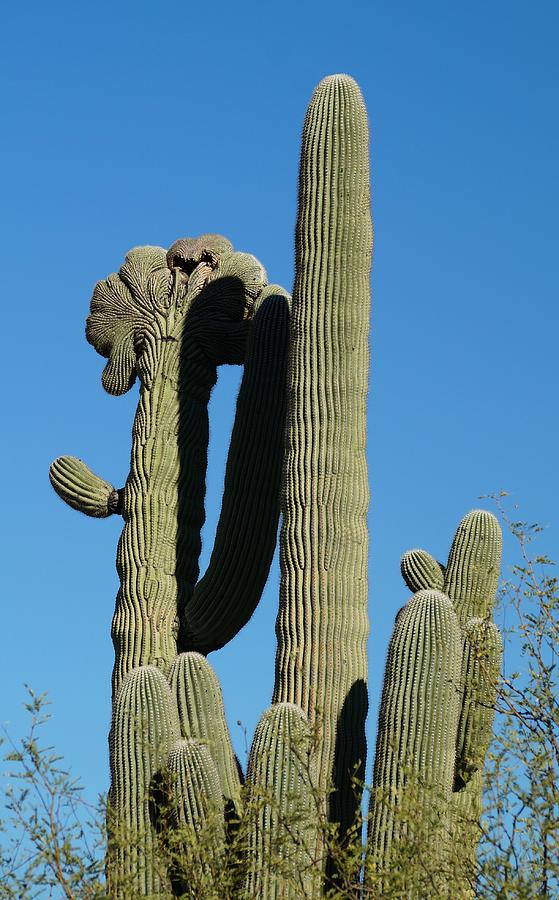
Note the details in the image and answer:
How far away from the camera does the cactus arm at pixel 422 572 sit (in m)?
8.73

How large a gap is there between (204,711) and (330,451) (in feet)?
5.40

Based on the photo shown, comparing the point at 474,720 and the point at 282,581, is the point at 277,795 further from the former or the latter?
the point at 282,581

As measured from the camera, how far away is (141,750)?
7.45 meters

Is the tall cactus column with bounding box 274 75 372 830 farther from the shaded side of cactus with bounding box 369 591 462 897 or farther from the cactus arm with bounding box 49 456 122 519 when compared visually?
the cactus arm with bounding box 49 456 122 519

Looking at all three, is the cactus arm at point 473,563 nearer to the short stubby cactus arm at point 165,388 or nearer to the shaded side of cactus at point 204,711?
the shaded side of cactus at point 204,711

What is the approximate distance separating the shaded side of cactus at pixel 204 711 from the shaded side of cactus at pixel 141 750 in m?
0.21

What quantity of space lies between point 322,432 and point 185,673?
5.23ft

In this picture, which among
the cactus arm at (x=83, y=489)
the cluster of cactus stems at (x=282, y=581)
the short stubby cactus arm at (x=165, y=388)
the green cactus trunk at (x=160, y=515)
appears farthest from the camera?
the cactus arm at (x=83, y=489)

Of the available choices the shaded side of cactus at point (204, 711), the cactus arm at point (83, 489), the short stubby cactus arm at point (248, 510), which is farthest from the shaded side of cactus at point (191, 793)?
the cactus arm at point (83, 489)

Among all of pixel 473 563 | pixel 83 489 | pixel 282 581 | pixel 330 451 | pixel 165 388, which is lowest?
pixel 282 581

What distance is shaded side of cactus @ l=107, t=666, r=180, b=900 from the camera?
23.7ft

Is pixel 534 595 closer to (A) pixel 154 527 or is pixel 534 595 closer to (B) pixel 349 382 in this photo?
(B) pixel 349 382

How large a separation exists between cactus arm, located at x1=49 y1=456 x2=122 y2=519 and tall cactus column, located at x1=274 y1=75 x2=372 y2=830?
7.41 ft

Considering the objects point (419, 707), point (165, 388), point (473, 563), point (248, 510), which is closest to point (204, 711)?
point (419, 707)
